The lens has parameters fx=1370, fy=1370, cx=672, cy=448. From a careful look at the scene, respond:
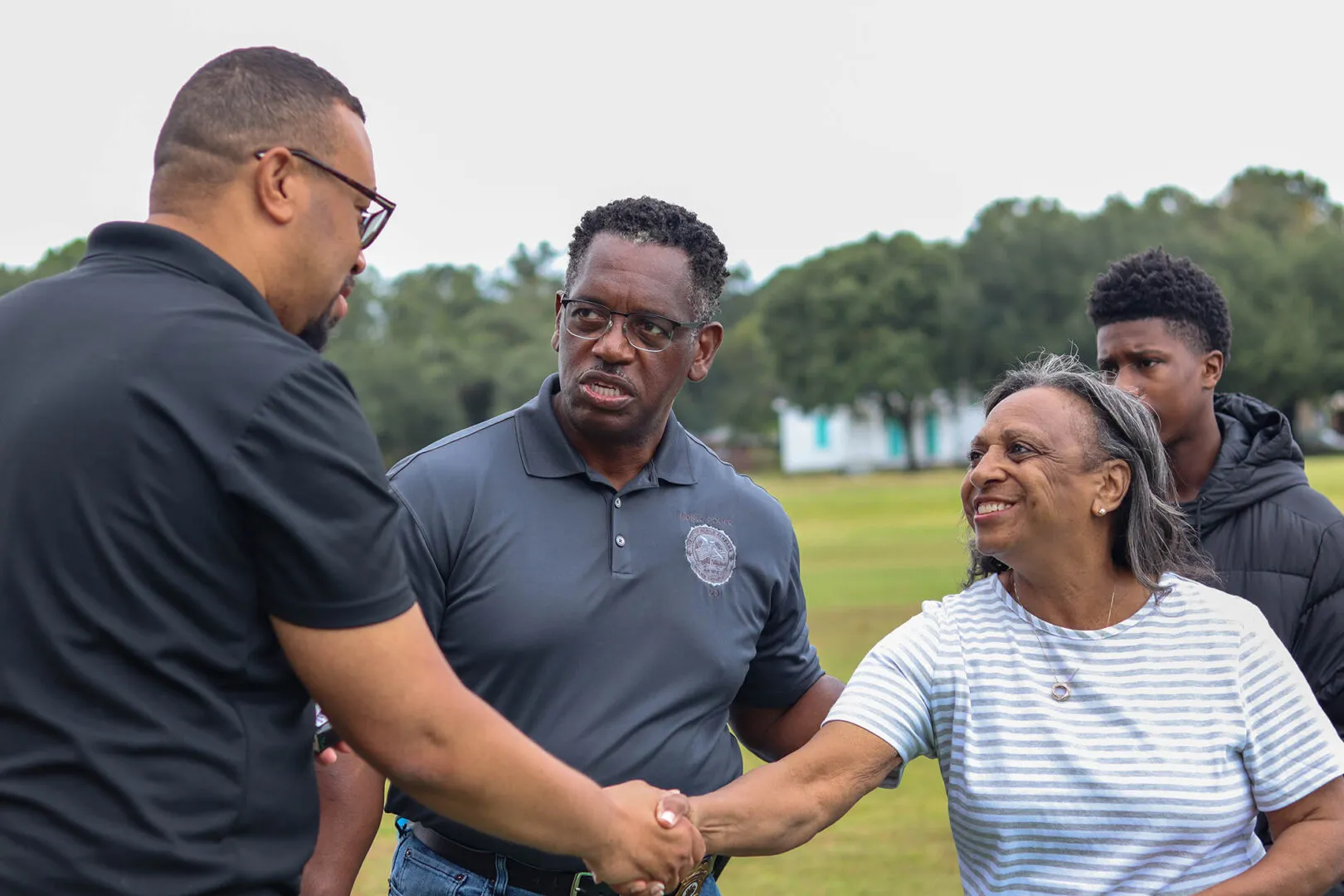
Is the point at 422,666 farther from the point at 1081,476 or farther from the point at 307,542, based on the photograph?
the point at 1081,476

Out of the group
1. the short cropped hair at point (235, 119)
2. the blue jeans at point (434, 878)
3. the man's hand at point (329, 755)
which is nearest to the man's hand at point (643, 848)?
the blue jeans at point (434, 878)

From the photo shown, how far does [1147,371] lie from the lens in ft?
15.4

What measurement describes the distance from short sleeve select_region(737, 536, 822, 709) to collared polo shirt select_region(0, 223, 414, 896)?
1.88 meters

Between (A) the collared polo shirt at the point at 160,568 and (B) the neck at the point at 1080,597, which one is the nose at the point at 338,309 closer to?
(A) the collared polo shirt at the point at 160,568

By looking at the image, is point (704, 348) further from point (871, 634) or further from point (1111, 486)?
point (871, 634)

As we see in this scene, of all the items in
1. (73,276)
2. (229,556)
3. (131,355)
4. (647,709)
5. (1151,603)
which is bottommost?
(647,709)

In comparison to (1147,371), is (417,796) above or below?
below

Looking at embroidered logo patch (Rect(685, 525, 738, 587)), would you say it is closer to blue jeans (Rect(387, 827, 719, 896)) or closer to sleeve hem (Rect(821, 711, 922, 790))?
sleeve hem (Rect(821, 711, 922, 790))

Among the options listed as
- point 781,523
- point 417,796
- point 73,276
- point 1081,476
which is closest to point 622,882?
point 417,796

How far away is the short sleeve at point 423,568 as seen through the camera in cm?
359

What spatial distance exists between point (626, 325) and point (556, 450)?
446mm

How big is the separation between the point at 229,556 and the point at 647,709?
5.10ft

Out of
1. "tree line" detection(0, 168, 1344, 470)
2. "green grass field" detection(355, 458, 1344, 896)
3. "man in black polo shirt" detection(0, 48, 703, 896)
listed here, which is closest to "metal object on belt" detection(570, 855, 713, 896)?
"man in black polo shirt" detection(0, 48, 703, 896)

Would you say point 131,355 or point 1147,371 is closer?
point 131,355
